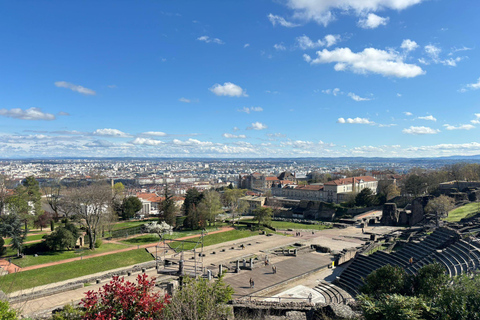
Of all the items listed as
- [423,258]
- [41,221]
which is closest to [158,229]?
[41,221]

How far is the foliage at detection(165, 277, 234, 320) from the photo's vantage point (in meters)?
7.94

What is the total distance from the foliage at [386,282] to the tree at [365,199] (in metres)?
51.8

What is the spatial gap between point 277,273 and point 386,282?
43.8 ft

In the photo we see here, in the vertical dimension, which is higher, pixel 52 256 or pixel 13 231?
pixel 13 231

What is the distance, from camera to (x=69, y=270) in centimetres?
2458

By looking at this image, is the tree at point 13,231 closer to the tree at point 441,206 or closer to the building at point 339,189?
the tree at point 441,206

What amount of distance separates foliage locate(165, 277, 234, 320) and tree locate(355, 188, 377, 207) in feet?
189

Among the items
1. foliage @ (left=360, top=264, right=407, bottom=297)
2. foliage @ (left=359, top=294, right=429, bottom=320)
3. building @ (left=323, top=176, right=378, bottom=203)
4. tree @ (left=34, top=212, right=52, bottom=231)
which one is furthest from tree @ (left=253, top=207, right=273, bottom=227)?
foliage @ (left=359, top=294, right=429, bottom=320)

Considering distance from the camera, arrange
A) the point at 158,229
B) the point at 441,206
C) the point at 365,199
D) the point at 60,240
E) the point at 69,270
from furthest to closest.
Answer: the point at 365,199 < the point at 441,206 < the point at 158,229 < the point at 60,240 < the point at 69,270

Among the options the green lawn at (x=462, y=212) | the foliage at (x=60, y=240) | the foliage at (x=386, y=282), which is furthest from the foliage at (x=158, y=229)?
the green lawn at (x=462, y=212)

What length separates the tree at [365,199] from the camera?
60781 millimetres

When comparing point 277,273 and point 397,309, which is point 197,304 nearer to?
point 397,309

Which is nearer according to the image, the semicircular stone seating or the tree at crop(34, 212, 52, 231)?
the semicircular stone seating

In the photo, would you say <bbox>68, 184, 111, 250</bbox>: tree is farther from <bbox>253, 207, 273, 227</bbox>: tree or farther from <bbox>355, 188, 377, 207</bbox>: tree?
<bbox>355, 188, 377, 207</bbox>: tree
